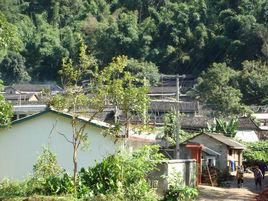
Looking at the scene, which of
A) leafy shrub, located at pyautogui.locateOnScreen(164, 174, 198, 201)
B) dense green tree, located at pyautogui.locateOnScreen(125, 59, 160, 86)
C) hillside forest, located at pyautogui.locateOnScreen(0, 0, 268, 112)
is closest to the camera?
leafy shrub, located at pyautogui.locateOnScreen(164, 174, 198, 201)

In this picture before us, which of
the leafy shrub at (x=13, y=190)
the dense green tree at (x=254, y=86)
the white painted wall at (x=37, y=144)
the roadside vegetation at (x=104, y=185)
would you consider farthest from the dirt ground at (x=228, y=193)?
the dense green tree at (x=254, y=86)

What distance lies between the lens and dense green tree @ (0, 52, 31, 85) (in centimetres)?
9619

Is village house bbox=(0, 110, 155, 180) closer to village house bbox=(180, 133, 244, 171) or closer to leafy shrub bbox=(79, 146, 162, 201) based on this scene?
leafy shrub bbox=(79, 146, 162, 201)

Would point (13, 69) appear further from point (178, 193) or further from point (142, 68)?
point (178, 193)

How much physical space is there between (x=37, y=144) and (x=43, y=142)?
0.27 m

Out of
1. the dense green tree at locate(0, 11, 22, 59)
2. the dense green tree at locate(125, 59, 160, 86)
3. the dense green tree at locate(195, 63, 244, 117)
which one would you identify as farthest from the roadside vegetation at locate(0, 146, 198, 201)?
the dense green tree at locate(125, 59, 160, 86)

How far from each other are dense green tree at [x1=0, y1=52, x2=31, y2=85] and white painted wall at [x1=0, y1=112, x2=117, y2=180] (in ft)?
242

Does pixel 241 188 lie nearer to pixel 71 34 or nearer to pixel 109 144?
pixel 109 144

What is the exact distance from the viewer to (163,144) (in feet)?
110

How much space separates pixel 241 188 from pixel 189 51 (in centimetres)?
6640

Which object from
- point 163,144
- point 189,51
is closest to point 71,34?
point 189,51

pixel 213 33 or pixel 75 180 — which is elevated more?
pixel 213 33

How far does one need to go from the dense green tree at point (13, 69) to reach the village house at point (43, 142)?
73.7 meters

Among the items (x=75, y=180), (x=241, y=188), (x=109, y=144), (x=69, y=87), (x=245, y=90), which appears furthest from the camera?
(x=245, y=90)
